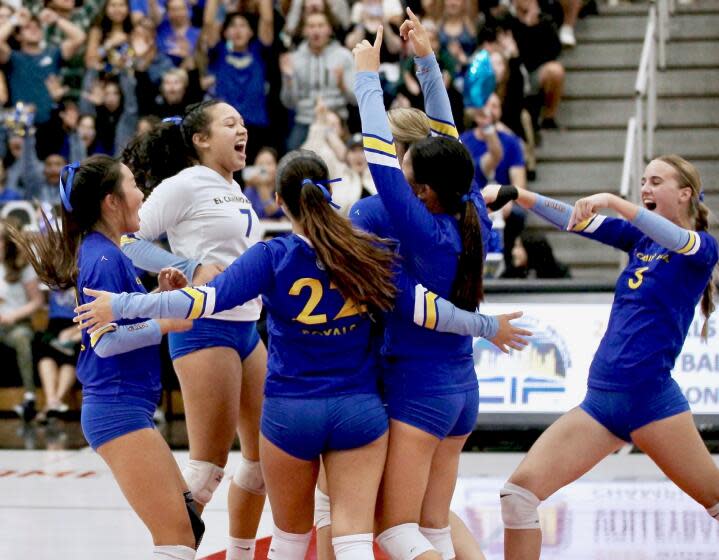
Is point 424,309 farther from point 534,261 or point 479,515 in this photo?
point 534,261

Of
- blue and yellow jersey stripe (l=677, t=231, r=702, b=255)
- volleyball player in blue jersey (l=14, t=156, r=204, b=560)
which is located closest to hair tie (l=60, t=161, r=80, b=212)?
volleyball player in blue jersey (l=14, t=156, r=204, b=560)

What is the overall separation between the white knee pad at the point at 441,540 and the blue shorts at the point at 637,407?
2.70 feet

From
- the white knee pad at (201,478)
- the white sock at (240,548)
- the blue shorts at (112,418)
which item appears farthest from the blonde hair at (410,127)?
Answer: the white sock at (240,548)

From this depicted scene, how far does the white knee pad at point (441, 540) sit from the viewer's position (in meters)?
4.47

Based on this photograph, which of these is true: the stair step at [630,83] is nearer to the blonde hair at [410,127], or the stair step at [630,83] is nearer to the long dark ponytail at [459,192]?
the blonde hair at [410,127]

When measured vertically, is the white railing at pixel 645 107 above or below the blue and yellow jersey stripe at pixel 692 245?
below

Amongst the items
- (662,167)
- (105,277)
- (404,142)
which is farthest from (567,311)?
(105,277)

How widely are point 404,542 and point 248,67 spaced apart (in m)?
8.15

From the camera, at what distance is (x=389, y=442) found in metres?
4.33

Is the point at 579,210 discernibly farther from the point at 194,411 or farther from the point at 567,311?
the point at 567,311

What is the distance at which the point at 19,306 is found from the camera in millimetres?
10844

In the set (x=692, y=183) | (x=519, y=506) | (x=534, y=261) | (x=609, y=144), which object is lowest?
(x=534, y=261)

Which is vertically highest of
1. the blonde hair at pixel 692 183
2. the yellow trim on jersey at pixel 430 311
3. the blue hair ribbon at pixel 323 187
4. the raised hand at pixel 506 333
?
the blue hair ribbon at pixel 323 187

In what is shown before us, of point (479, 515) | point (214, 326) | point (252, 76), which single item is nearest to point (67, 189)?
point (214, 326)
